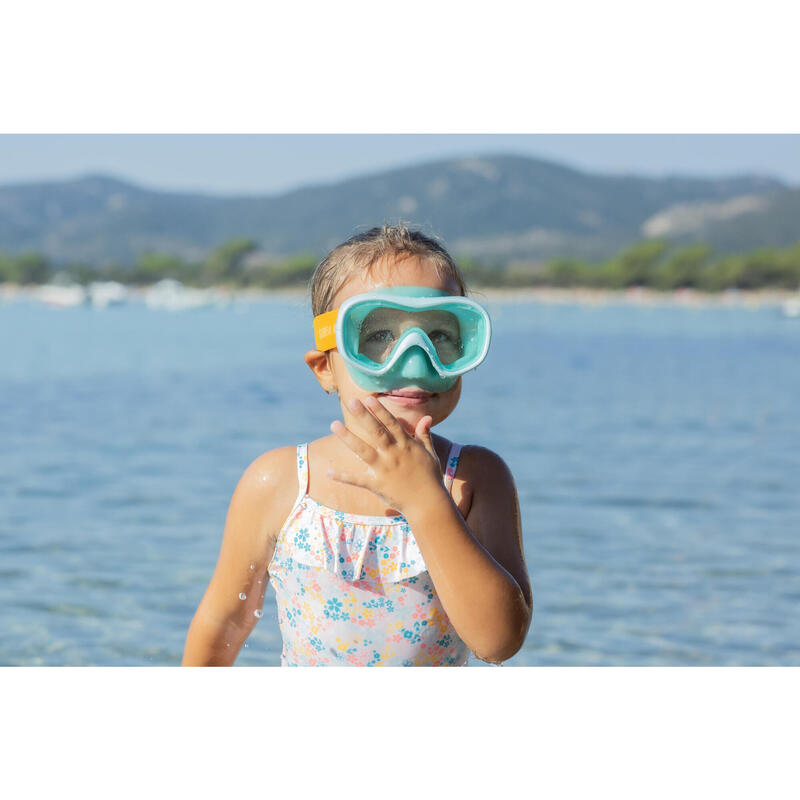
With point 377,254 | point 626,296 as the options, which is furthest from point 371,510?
point 626,296

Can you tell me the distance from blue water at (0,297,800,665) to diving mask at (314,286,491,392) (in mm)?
591

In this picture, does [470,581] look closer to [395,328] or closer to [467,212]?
[395,328]

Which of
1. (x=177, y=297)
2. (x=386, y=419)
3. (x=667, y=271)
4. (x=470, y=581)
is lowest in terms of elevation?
(x=470, y=581)

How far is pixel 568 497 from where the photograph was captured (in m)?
9.45

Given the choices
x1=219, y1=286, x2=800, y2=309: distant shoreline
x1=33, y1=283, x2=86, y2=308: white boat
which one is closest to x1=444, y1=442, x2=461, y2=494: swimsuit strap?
x1=219, y1=286, x2=800, y2=309: distant shoreline

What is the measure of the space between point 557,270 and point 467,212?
76.6ft

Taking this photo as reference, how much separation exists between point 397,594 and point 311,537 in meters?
0.21

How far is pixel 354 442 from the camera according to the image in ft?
→ 5.69

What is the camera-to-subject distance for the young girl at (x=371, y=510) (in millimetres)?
2000

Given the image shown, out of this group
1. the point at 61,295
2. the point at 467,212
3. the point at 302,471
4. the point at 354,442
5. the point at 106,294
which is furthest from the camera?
the point at 467,212

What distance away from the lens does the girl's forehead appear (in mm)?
2051

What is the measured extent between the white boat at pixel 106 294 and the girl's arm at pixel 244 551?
81205 millimetres

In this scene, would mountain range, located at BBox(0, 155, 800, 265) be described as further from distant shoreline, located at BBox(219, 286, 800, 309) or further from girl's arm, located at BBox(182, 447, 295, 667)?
girl's arm, located at BBox(182, 447, 295, 667)

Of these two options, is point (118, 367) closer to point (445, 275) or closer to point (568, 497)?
point (568, 497)
